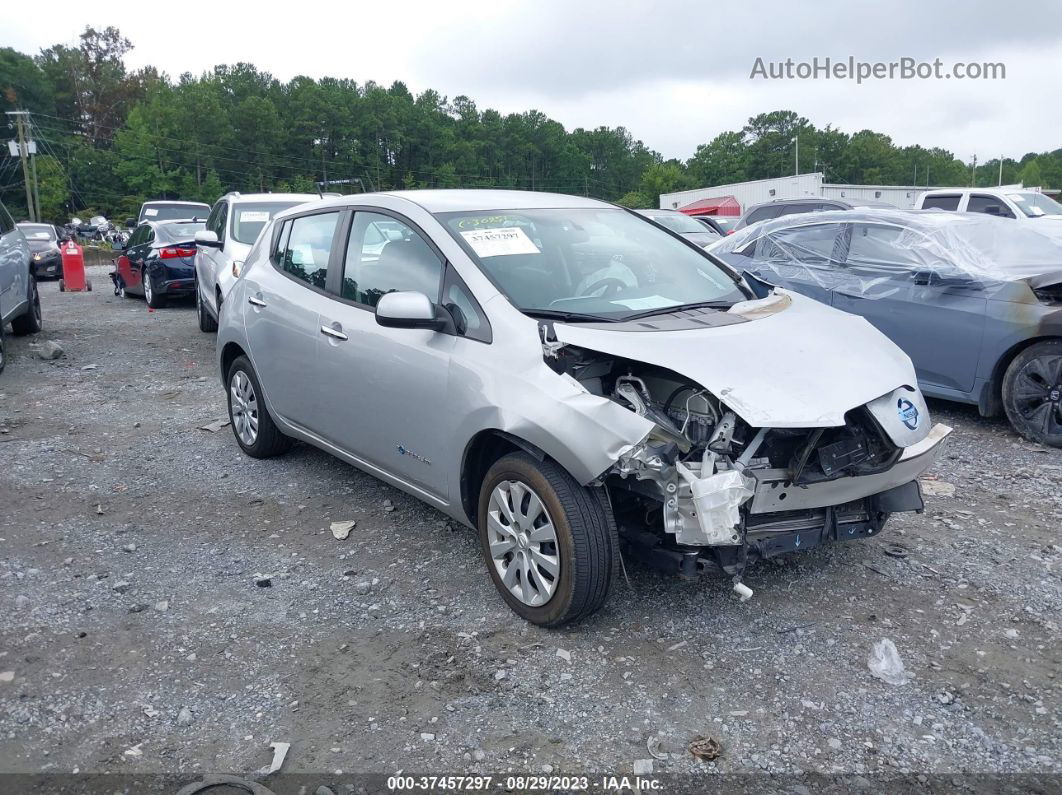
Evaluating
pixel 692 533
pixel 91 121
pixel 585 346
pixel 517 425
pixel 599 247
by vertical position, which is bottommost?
pixel 692 533

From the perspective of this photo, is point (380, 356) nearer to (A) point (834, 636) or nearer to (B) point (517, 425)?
(B) point (517, 425)

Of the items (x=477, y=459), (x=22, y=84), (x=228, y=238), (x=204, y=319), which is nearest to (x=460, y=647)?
(x=477, y=459)

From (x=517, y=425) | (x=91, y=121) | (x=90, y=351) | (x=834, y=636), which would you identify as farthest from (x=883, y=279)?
(x=91, y=121)

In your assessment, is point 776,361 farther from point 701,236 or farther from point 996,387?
point 701,236

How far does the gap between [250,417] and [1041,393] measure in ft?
18.2

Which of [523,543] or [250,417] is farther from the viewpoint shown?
[250,417]

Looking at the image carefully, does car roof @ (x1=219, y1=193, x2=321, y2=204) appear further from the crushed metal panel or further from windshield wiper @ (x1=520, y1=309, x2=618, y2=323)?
the crushed metal panel

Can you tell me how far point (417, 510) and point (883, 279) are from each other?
4344mm

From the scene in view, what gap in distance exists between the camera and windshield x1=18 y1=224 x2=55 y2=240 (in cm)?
2258

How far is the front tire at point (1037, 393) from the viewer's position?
607 cm

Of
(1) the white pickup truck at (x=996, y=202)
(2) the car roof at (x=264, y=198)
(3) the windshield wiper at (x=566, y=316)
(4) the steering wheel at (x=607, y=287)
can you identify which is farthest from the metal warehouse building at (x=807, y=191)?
(3) the windshield wiper at (x=566, y=316)

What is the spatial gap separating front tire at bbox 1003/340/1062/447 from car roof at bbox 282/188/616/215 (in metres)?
3.28

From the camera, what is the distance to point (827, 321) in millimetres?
4172

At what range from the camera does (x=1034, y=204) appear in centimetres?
1555
